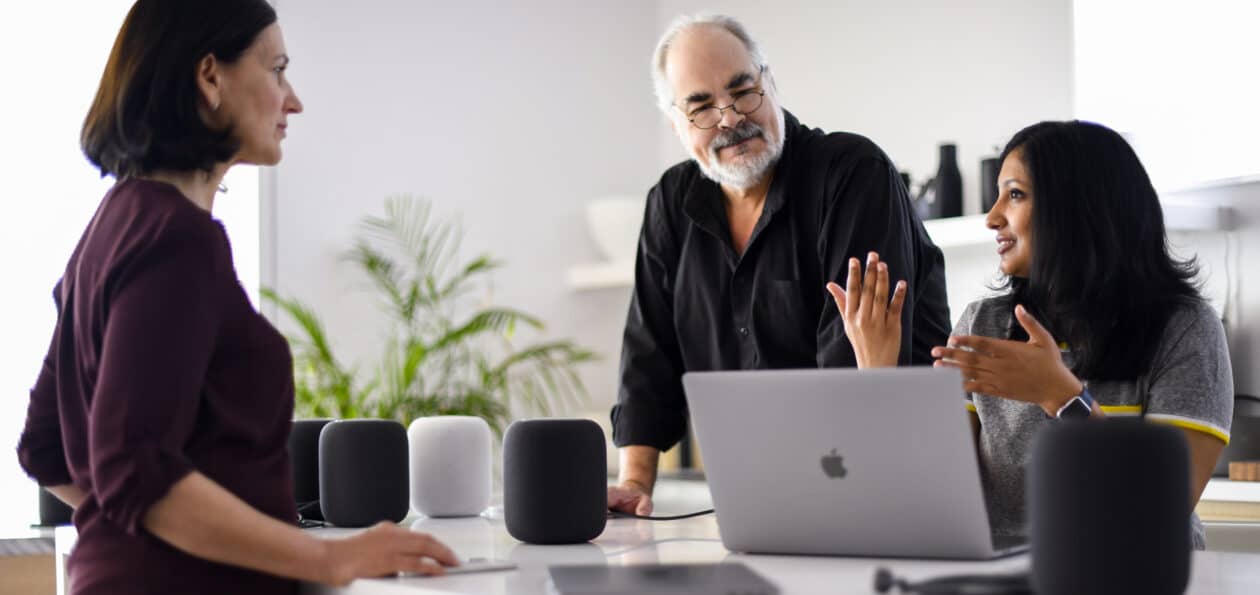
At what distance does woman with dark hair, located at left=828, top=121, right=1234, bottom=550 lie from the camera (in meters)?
1.87

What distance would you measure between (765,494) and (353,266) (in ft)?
11.9

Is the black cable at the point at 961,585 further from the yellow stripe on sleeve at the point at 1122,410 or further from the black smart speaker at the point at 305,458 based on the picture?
the black smart speaker at the point at 305,458

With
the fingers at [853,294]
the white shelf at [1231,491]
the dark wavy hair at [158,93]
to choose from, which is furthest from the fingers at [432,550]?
the white shelf at [1231,491]

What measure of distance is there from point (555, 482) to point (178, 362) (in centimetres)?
57

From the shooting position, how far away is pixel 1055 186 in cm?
201

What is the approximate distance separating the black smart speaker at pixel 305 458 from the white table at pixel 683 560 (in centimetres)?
39

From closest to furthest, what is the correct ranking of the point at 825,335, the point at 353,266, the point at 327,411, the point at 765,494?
the point at 765,494 < the point at 825,335 < the point at 327,411 < the point at 353,266

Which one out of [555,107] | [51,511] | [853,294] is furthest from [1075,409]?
[555,107]

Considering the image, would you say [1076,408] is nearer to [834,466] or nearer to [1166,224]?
[834,466]

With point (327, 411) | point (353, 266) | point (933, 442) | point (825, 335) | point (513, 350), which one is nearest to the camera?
point (933, 442)

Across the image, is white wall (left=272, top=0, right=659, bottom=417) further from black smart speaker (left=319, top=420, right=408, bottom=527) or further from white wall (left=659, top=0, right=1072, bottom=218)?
black smart speaker (left=319, top=420, right=408, bottom=527)

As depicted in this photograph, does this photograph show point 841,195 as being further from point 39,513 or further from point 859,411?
point 39,513

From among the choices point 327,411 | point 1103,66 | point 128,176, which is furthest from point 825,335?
point 327,411

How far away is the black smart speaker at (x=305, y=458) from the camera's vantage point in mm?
A: 2090
